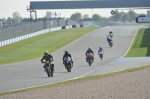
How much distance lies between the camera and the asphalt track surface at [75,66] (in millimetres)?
25750

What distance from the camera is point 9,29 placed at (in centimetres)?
6631

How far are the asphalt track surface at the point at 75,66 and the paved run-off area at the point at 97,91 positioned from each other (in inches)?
89.1

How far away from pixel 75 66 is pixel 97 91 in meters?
16.9

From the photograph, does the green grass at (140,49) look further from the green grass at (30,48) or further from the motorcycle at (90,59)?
the motorcycle at (90,59)

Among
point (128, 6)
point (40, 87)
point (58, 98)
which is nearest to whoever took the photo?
point (58, 98)

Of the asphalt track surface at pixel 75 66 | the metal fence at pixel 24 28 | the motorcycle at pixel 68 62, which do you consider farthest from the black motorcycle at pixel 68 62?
the metal fence at pixel 24 28

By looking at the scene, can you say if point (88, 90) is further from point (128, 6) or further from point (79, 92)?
point (128, 6)

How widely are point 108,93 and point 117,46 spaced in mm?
43228

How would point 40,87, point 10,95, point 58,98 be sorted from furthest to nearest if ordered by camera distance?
point 40,87 < point 10,95 < point 58,98

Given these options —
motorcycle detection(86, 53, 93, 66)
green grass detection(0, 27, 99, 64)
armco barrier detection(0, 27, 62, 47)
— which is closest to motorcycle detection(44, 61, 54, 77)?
motorcycle detection(86, 53, 93, 66)

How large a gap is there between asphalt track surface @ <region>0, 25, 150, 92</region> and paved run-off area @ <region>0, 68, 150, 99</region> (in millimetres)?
2263

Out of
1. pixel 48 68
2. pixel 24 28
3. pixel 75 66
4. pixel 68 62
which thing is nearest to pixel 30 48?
pixel 24 28

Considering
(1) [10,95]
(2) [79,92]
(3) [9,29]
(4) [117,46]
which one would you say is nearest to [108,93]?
(2) [79,92]

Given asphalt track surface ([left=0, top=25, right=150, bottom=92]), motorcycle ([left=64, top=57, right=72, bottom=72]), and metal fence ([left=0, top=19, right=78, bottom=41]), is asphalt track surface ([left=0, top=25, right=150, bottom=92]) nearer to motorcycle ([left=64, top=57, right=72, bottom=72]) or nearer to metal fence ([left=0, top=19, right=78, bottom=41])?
motorcycle ([left=64, top=57, right=72, bottom=72])
